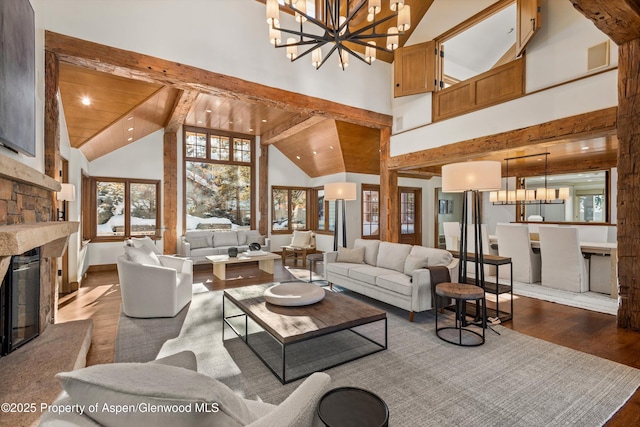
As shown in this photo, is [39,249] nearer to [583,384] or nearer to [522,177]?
[583,384]

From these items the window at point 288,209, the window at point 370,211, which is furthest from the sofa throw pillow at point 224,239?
the window at point 370,211

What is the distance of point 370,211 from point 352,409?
25.5ft

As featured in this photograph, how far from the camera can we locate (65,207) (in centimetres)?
472

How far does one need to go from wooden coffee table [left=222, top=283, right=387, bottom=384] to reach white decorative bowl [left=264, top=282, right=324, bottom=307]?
0.19 ft

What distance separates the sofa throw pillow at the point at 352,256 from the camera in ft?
16.0

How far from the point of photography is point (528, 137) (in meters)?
4.25

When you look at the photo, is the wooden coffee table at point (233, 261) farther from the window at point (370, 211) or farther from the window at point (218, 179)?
the window at point (370, 211)

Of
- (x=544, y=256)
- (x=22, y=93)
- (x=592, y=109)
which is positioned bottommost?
(x=544, y=256)

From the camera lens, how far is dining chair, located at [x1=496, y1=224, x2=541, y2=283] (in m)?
5.23

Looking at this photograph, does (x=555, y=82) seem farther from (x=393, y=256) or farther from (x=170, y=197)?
(x=170, y=197)

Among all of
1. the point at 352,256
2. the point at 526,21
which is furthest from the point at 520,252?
the point at 526,21

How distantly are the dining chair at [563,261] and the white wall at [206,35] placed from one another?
157 inches

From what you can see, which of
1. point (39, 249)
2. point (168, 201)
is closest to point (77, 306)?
point (39, 249)

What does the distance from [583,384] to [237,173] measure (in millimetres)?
7907
